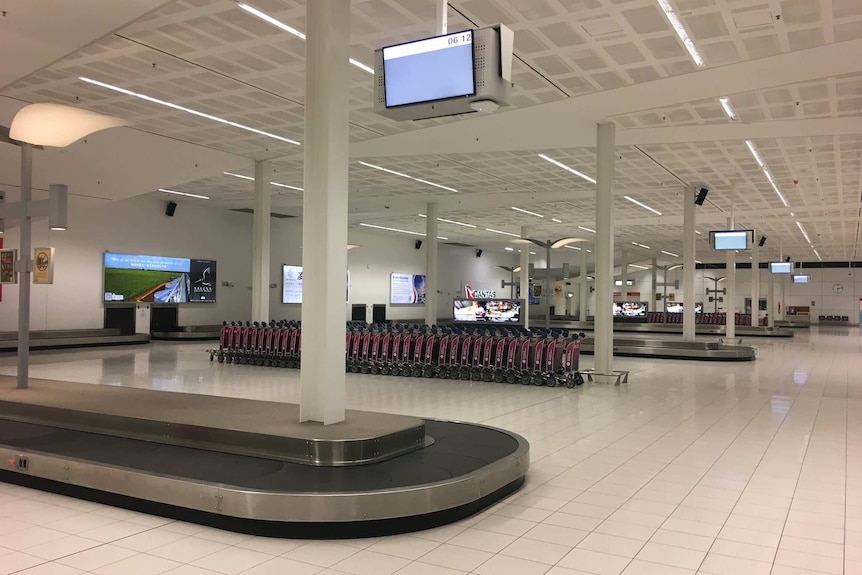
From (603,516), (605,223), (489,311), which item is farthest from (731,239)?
(603,516)

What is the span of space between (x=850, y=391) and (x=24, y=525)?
14.2m

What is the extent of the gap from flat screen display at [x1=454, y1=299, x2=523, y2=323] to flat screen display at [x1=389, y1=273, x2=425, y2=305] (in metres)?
20.8

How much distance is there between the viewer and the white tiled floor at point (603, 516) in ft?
13.3

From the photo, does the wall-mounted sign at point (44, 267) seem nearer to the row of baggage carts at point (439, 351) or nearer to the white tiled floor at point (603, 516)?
the white tiled floor at point (603, 516)

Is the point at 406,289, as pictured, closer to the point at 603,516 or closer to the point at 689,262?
the point at 689,262

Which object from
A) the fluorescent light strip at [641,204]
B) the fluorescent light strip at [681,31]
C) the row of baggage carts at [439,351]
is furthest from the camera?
the fluorescent light strip at [641,204]

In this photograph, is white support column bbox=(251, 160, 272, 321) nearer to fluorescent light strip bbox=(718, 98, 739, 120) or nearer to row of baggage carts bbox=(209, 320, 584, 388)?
row of baggage carts bbox=(209, 320, 584, 388)

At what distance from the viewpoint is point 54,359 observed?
17062 mm

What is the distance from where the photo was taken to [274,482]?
15.8 ft

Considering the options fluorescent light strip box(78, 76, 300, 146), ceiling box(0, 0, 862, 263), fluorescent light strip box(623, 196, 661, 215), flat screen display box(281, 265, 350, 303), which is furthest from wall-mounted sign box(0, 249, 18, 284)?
flat screen display box(281, 265, 350, 303)

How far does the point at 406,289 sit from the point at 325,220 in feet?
116

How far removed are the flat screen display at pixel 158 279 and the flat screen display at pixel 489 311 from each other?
522 inches

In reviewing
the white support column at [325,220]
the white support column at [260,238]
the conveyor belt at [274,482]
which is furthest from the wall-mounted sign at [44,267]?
the white support column at [260,238]

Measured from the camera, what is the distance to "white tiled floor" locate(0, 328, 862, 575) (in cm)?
404
